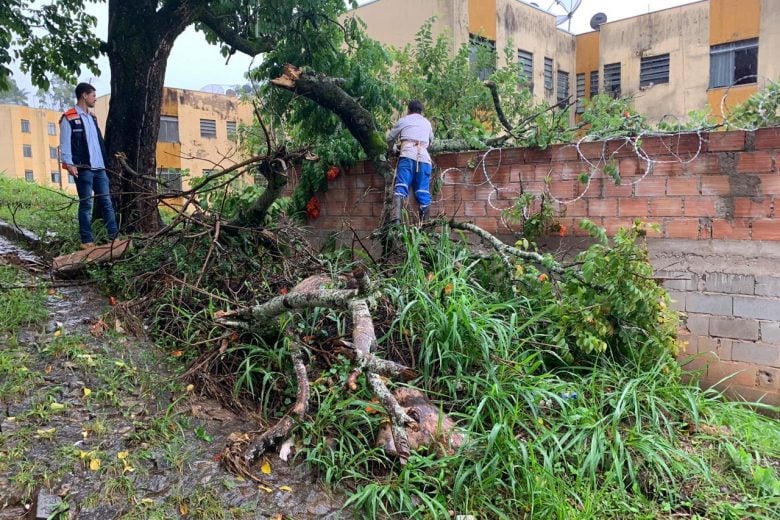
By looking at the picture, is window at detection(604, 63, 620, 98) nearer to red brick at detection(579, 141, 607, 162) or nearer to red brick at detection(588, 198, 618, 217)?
red brick at detection(579, 141, 607, 162)

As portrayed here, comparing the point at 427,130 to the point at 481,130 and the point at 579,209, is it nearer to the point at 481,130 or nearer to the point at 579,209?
A: the point at 481,130

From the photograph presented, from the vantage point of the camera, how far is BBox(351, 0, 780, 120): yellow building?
14.0 metres

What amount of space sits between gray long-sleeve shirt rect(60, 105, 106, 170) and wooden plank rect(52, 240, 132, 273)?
699 mm

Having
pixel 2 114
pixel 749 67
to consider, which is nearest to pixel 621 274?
pixel 749 67

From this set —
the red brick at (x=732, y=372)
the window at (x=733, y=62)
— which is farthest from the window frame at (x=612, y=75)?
the red brick at (x=732, y=372)

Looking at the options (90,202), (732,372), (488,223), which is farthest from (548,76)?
(90,202)

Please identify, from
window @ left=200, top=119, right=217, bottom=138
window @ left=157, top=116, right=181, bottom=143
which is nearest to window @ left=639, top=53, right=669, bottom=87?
window @ left=200, top=119, right=217, bottom=138

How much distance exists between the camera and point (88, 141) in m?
5.05

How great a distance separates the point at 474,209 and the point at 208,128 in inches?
797

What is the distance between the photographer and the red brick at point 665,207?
4.04 metres

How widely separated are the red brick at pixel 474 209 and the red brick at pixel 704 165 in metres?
1.65

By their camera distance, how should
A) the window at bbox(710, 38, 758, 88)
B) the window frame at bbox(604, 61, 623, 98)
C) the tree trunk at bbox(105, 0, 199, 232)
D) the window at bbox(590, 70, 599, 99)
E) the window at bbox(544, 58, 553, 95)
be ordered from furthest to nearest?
1. the window at bbox(590, 70, 599, 99)
2. the window at bbox(544, 58, 553, 95)
3. the window frame at bbox(604, 61, 623, 98)
4. the window at bbox(710, 38, 758, 88)
5. the tree trunk at bbox(105, 0, 199, 232)

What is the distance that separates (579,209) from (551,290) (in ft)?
3.16

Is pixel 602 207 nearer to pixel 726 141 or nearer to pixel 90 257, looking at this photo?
pixel 726 141
